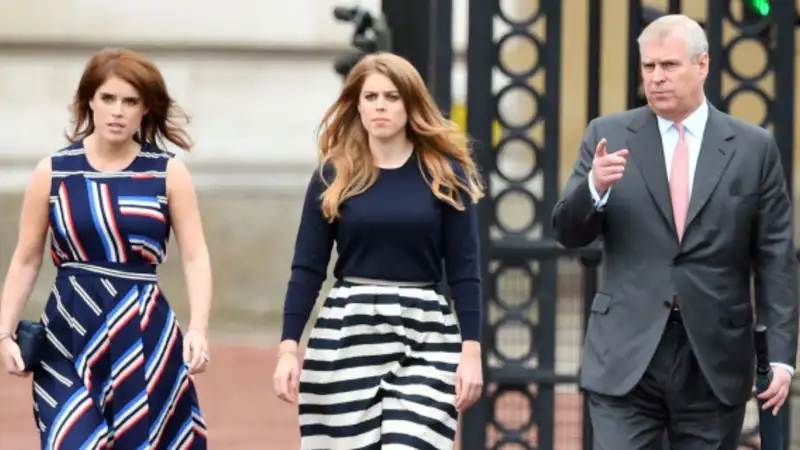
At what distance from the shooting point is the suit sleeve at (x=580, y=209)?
614 centimetres

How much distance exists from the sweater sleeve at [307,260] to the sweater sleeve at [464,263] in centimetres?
37

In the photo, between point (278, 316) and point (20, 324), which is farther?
point (278, 316)

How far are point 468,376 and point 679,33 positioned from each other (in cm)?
122

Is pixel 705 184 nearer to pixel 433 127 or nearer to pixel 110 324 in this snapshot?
pixel 433 127

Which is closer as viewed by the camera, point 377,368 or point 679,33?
point 679,33

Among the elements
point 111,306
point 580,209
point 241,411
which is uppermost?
point 580,209

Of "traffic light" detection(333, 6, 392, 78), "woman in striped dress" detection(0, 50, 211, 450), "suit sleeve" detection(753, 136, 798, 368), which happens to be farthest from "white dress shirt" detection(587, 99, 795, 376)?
"traffic light" detection(333, 6, 392, 78)

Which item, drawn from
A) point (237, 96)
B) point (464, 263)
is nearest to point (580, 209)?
point (464, 263)

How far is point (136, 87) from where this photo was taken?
6430 millimetres

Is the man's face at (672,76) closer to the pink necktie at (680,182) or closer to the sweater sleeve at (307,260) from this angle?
the pink necktie at (680,182)

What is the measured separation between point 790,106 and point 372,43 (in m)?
2.20

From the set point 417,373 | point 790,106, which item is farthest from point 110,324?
point 790,106

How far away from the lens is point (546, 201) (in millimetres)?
8188

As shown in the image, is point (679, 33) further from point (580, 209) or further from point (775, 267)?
point (775, 267)
